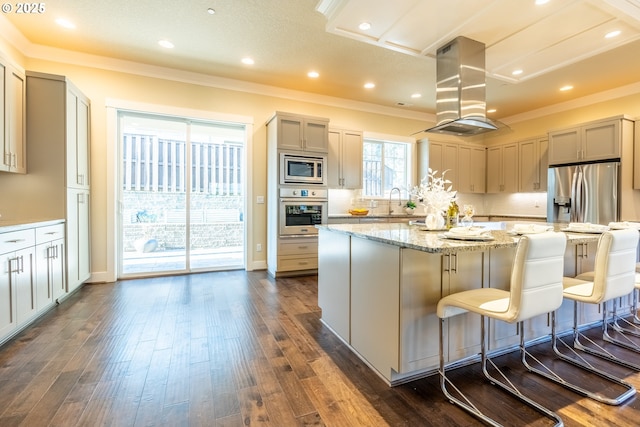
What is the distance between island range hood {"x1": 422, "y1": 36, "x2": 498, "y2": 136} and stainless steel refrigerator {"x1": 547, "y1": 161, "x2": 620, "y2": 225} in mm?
2611

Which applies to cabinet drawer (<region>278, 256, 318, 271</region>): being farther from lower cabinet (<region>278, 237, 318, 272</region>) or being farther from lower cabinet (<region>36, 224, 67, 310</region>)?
lower cabinet (<region>36, 224, 67, 310</region>)

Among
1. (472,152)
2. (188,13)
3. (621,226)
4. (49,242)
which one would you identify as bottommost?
(49,242)

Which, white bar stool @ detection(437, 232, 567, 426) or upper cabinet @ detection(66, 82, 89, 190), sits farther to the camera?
upper cabinet @ detection(66, 82, 89, 190)

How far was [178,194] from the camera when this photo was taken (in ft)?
14.5

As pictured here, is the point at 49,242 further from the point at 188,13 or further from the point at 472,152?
the point at 472,152

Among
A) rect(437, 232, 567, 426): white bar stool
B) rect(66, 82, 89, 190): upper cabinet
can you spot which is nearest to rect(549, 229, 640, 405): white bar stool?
rect(437, 232, 567, 426): white bar stool

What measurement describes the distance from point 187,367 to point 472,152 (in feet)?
21.1

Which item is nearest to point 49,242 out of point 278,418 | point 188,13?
point 188,13

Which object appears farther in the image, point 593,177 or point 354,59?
point 593,177

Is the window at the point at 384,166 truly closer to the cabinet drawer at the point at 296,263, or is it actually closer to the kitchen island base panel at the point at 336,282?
the cabinet drawer at the point at 296,263

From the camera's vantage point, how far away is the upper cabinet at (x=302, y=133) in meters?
4.29

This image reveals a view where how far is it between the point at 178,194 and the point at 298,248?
2003 millimetres

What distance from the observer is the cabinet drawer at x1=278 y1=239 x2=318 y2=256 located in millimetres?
4305

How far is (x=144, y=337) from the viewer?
235 cm
